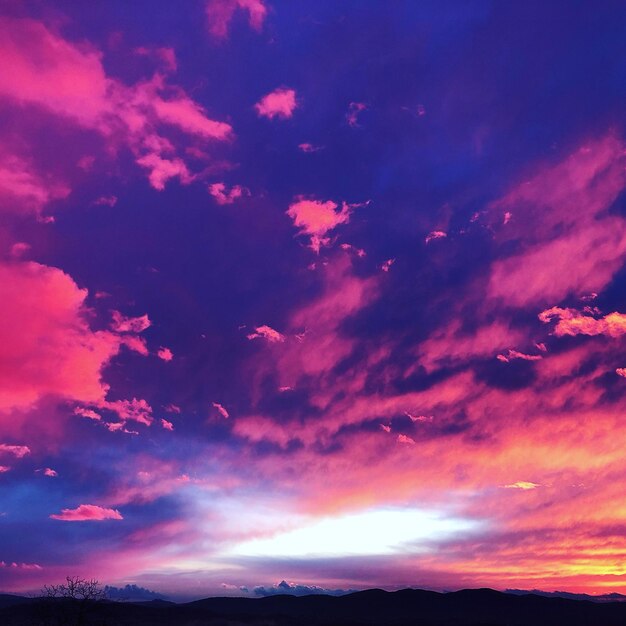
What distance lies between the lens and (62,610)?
74375 millimetres
